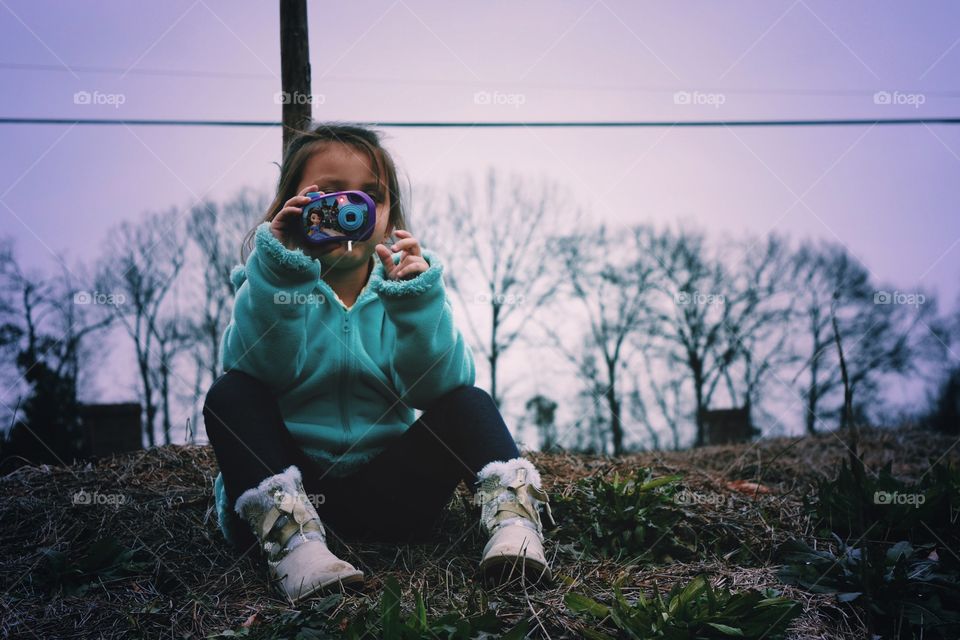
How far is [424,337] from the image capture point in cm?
173

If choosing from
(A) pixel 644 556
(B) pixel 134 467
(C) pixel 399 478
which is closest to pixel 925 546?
(A) pixel 644 556

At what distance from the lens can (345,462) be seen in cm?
184

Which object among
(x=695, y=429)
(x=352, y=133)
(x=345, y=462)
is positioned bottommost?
(x=695, y=429)

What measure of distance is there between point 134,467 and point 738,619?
2248mm

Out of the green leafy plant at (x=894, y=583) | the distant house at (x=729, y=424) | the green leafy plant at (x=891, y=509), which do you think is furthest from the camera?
the distant house at (x=729, y=424)

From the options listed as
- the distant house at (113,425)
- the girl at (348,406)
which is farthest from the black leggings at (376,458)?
the distant house at (113,425)

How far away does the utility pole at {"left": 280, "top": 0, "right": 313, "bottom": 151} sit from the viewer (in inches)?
122

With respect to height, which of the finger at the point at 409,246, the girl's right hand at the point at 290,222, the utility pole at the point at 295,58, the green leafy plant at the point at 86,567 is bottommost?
the green leafy plant at the point at 86,567

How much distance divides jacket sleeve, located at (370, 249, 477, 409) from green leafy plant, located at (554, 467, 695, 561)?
0.54 meters

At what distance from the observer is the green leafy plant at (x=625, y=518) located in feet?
6.15

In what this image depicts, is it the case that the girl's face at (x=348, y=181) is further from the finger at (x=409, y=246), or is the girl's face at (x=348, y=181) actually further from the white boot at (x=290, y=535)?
the white boot at (x=290, y=535)

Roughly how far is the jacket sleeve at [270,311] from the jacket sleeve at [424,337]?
0.68 feet

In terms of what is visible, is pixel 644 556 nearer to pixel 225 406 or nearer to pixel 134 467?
pixel 225 406

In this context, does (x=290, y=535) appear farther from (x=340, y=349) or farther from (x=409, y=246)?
(x=409, y=246)
